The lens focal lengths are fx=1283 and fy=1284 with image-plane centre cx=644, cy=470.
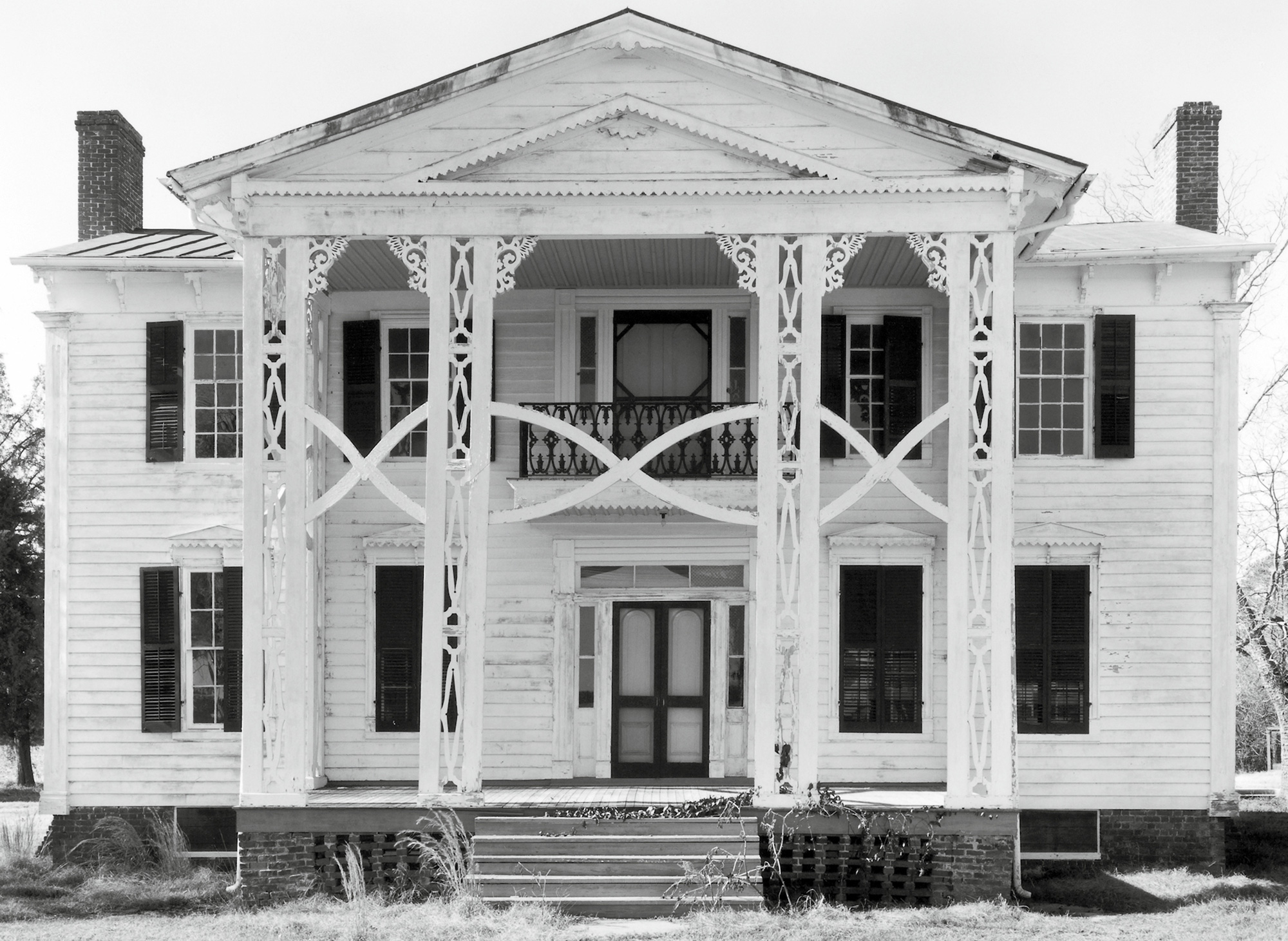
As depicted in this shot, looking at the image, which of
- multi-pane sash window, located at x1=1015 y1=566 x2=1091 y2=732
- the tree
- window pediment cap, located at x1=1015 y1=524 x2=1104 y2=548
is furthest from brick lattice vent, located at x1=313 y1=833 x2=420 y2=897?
the tree

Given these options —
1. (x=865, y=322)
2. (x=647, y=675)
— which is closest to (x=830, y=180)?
(x=865, y=322)

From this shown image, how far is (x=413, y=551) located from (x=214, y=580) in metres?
2.36

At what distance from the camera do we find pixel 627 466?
1232cm

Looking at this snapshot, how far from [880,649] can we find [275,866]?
22.7ft

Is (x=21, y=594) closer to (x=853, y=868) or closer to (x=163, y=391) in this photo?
(x=163, y=391)

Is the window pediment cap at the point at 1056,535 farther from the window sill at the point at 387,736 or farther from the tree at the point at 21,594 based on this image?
the tree at the point at 21,594

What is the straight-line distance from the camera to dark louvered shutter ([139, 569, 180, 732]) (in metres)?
14.7

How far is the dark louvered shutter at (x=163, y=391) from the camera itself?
1479cm

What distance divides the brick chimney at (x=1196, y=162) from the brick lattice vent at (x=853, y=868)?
925 cm

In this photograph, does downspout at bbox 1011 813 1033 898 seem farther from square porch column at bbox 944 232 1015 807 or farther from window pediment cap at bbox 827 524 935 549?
window pediment cap at bbox 827 524 935 549

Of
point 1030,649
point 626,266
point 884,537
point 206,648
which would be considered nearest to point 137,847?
point 206,648

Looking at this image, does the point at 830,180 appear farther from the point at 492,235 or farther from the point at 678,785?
the point at 678,785

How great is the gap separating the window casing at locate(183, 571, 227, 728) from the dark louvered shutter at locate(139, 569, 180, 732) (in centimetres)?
12

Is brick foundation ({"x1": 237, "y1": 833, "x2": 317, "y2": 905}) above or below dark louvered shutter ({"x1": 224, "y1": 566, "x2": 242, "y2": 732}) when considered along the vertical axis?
below
